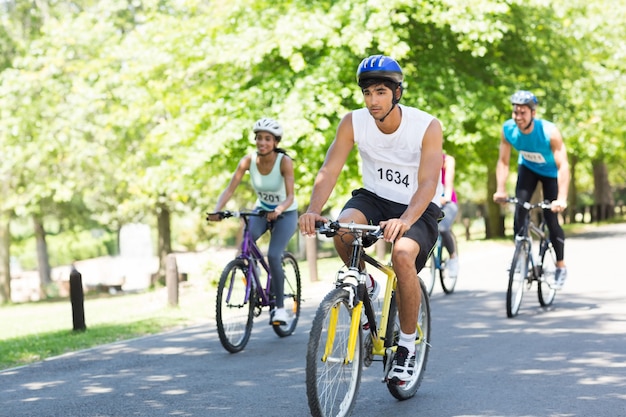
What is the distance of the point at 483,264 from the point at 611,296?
5.96 metres

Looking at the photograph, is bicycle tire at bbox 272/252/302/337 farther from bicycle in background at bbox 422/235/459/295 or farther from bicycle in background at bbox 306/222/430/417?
bicycle in background at bbox 306/222/430/417

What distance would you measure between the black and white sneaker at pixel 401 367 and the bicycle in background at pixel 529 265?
159 inches

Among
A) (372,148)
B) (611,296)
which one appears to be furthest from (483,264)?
(372,148)

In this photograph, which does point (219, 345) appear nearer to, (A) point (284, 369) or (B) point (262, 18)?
(A) point (284, 369)

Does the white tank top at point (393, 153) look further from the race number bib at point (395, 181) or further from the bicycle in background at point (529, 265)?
the bicycle in background at point (529, 265)

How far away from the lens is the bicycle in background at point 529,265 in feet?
32.5

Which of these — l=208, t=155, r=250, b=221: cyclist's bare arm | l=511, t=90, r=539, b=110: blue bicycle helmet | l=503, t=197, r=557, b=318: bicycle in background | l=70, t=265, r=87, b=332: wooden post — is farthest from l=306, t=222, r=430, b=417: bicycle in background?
l=70, t=265, r=87, b=332: wooden post

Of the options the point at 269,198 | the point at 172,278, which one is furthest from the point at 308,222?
the point at 172,278

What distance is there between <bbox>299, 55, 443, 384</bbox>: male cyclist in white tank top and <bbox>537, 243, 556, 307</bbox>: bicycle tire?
4844 millimetres

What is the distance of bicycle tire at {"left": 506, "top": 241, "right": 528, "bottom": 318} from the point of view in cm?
984

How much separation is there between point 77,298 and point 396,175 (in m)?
5.95

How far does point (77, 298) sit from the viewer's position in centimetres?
1085

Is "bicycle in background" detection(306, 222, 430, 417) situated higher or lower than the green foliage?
lower

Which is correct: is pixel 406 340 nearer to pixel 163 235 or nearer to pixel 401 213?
pixel 401 213
